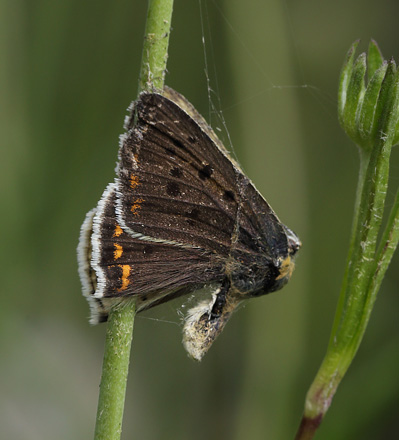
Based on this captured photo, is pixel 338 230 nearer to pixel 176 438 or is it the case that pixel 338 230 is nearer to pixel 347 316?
pixel 176 438

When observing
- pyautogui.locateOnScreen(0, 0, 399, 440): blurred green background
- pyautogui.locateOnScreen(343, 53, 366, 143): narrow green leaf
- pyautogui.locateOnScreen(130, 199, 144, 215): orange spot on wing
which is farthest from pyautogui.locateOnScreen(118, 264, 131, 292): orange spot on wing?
pyautogui.locateOnScreen(0, 0, 399, 440): blurred green background

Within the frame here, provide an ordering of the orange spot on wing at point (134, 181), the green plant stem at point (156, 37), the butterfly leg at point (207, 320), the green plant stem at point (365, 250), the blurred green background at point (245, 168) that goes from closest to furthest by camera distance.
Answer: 1. the green plant stem at point (156, 37)
2. the green plant stem at point (365, 250)
3. the orange spot on wing at point (134, 181)
4. the butterfly leg at point (207, 320)
5. the blurred green background at point (245, 168)

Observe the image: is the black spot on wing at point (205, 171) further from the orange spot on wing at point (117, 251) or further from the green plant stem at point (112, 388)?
the green plant stem at point (112, 388)

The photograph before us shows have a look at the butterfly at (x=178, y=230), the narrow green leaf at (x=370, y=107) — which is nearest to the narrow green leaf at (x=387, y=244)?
the narrow green leaf at (x=370, y=107)

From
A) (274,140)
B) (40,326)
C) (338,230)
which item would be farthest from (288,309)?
(40,326)

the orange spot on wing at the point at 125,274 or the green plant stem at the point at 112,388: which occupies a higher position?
the orange spot on wing at the point at 125,274
